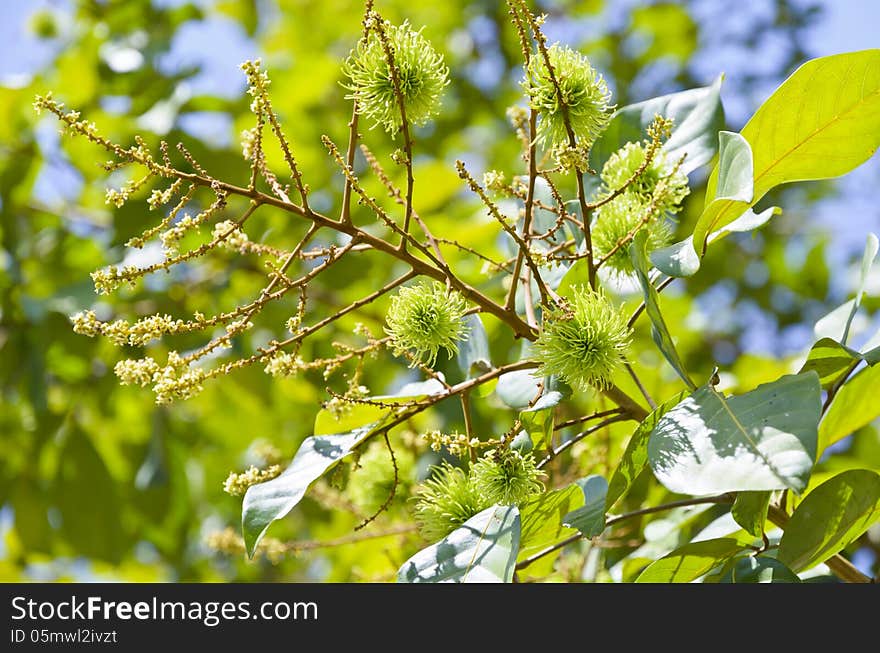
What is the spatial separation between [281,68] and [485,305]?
2.34 meters

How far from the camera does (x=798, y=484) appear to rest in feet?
2.45

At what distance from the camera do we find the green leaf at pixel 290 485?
3.41 ft

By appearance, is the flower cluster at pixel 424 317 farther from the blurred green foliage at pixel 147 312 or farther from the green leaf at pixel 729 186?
the blurred green foliage at pixel 147 312

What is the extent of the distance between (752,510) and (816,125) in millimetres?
463

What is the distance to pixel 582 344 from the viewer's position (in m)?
1.03

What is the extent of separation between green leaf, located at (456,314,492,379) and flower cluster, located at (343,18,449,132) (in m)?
0.36

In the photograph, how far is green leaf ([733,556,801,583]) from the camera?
101 cm

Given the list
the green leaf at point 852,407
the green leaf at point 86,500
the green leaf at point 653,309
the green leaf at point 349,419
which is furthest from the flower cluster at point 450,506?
the green leaf at point 86,500

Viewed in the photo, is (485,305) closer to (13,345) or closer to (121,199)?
(121,199)

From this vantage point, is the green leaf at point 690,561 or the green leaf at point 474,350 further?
the green leaf at point 474,350

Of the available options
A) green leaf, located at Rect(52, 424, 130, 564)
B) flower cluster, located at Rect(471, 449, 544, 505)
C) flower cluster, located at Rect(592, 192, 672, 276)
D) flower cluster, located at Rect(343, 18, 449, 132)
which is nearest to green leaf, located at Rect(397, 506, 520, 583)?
flower cluster, located at Rect(471, 449, 544, 505)

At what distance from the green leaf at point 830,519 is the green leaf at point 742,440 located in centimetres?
25

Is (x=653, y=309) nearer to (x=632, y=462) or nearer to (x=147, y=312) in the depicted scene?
(x=632, y=462)

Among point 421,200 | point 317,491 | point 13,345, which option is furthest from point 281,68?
point 317,491
